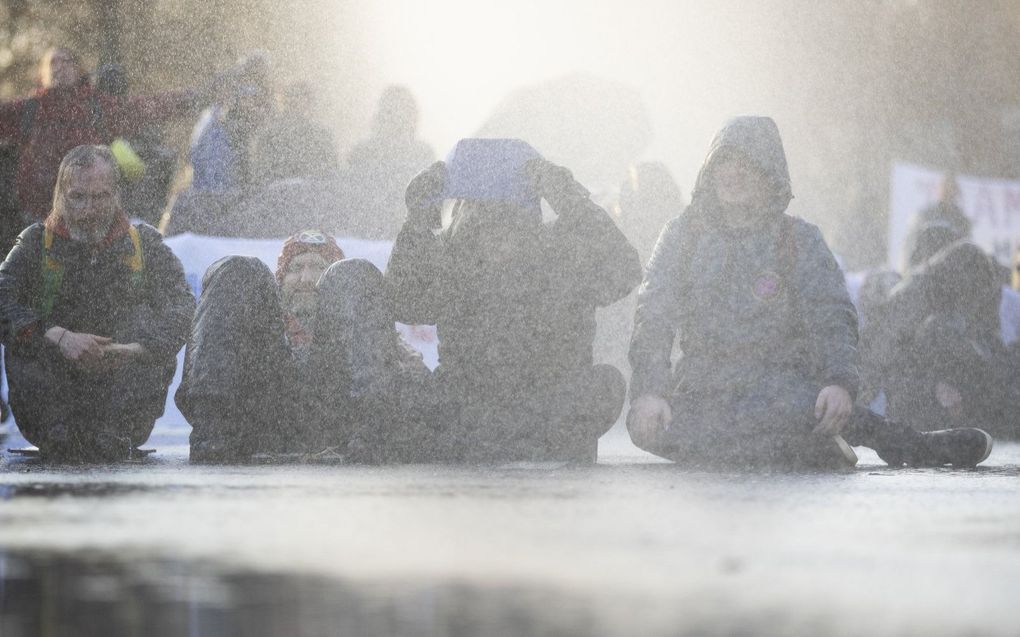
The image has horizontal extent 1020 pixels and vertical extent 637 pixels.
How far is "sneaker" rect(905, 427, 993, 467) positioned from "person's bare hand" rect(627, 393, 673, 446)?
0.93 m

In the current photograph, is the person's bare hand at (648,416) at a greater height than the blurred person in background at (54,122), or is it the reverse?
the blurred person in background at (54,122)

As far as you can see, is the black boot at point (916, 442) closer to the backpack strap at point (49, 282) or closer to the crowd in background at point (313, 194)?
the backpack strap at point (49, 282)

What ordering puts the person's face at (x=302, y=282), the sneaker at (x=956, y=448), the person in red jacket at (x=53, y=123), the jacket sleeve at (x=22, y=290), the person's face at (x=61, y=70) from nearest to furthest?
the sneaker at (x=956, y=448) → the jacket sleeve at (x=22, y=290) → the person's face at (x=302, y=282) → the person in red jacket at (x=53, y=123) → the person's face at (x=61, y=70)

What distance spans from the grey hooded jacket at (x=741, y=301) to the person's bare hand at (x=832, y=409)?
0.17m

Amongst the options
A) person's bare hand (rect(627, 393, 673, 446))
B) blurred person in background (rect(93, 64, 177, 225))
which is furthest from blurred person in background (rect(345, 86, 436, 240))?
person's bare hand (rect(627, 393, 673, 446))

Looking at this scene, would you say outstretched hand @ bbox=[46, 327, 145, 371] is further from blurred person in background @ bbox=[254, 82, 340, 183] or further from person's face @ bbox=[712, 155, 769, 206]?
blurred person in background @ bbox=[254, 82, 340, 183]

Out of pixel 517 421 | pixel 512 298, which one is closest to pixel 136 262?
pixel 512 298

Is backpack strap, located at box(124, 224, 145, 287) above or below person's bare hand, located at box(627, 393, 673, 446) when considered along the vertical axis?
above

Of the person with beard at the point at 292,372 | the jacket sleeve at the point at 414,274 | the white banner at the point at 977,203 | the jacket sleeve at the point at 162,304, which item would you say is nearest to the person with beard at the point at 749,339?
the jacket sleeve at the point at 414,274

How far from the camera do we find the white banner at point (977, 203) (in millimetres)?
17406

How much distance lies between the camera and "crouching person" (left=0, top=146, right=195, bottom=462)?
678 centimetres

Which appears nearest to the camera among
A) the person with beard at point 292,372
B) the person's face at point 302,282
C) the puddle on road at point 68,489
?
the puddle on road at point 68,489

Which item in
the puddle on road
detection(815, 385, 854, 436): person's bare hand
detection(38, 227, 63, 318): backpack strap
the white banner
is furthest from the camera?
the white banner

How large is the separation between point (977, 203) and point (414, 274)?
12.4 m
